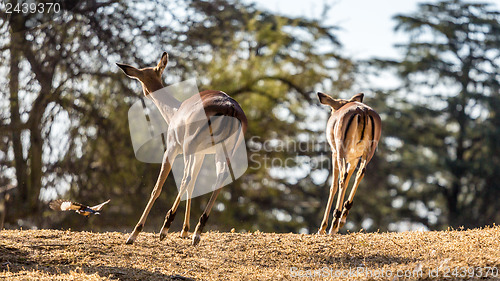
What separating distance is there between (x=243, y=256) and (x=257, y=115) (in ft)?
48.2

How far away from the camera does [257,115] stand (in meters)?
22.3

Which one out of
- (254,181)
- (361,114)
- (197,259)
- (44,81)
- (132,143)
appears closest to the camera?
(197,259)

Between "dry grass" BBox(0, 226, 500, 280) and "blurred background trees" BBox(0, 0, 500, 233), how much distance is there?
802 centimetres

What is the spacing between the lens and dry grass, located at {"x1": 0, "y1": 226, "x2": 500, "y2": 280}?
6570 millimetres

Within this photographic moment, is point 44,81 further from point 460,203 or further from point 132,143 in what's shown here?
point 460,203

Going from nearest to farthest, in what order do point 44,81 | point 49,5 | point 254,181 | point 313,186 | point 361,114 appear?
point 361,114
point 44,81
point 49,5
point 254,181
point 313,186

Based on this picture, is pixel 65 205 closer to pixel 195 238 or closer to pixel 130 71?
pixel 195 238

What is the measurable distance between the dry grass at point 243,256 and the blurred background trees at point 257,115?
26.3 feet

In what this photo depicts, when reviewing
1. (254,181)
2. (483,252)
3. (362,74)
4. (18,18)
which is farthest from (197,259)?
(362,74)

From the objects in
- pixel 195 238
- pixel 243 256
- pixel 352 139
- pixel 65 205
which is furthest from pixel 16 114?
pixel 352 139

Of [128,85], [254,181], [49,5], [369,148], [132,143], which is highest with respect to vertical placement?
[49,5]

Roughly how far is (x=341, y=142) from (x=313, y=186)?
14.1 m

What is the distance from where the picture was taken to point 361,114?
889 cm

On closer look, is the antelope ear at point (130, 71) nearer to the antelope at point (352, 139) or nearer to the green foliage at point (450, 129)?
the antelope at point (352, 139)
